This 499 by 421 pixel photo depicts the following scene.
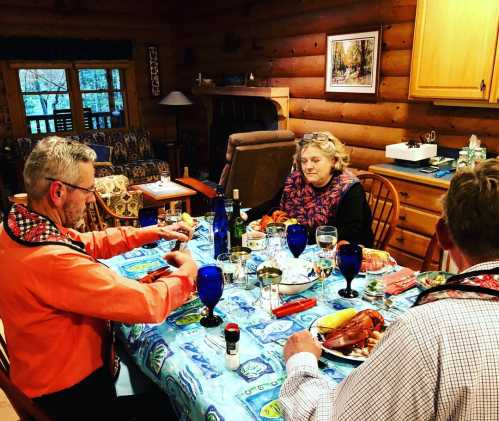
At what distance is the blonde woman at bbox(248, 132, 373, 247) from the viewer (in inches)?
84.7

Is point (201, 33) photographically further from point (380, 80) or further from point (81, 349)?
point (81, 349)

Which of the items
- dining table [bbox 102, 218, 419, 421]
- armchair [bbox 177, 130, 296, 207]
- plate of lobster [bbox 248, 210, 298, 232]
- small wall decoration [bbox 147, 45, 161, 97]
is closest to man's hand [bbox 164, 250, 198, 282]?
dining table [bbox 102, 218, 419, 421]

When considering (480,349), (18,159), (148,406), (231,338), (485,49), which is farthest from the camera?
(18,159)

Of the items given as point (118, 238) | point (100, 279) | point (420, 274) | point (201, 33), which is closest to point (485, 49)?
point (420, 274)

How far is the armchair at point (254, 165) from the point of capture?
12.2 feet

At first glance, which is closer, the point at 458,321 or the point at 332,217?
the point at 458,321

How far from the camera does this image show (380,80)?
381cm

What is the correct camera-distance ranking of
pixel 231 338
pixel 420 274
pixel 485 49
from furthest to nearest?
pixel 485 49, pixel 420 274, pixel 231 338

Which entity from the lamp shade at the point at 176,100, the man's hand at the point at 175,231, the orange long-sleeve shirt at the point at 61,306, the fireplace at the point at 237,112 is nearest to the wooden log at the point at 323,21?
the fireplace at the point at 237,112

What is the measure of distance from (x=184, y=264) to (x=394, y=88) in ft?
9.95

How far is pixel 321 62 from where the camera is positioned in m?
4.43

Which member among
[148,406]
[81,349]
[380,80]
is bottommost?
[148,406]

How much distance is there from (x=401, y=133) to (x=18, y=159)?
15.0ft

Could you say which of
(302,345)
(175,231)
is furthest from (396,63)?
(302,345)
